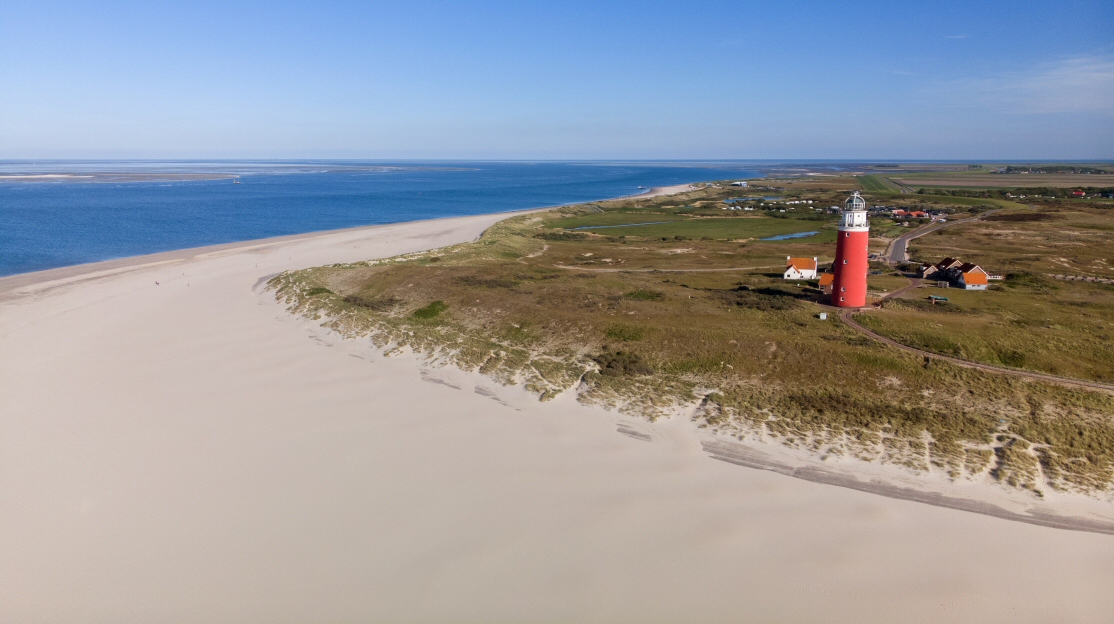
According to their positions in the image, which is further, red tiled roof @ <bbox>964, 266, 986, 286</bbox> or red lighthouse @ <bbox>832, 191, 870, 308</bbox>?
red tiled roof @ <bbox>964, 266, 986, 286</bbox>

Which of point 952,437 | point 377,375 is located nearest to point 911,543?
point 952,437

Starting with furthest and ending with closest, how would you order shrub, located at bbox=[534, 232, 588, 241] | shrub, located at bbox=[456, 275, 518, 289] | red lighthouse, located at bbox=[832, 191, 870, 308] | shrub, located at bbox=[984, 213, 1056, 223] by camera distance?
shrub, located at bbox=[984, 213, 1056, 223], shrub, located at bbox=[534, 232, 588, 241], shrub, located at bbox=[456, 275, 518, 289], red lighthouse, located at bbox=[832, 191, 870, 308]

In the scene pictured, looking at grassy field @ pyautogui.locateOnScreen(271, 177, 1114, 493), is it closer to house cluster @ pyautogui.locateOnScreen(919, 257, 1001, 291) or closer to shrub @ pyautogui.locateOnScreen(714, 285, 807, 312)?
shrub @ pyautogui.locateOnScreen(714, 285, 807, 312)

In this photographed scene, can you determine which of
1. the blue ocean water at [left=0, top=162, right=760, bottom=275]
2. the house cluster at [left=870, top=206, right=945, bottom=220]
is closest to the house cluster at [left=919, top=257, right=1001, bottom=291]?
the house cluster at [left=870, top=206, right=945, bottom=220]

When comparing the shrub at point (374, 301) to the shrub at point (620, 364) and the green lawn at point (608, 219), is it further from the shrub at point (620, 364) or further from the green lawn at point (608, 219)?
the green lawn at point (608, 219)

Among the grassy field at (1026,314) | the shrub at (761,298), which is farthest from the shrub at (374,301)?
the grassy field at (1026,314)

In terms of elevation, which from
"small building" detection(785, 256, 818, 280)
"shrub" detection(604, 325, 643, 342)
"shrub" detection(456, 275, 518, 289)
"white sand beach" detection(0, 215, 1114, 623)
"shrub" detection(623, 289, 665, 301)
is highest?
"small building" detection(785, 256, 818, 280)

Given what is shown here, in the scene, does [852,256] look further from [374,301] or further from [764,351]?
[374,301]
